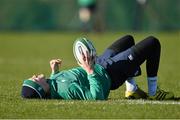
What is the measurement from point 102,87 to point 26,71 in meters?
6.82

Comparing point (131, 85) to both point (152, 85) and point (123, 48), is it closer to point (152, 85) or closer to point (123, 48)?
point (152, 85)

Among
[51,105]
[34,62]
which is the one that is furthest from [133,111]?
[34,62]

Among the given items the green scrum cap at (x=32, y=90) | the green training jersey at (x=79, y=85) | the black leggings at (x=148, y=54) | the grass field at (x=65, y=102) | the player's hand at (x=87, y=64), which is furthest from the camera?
the black leggings at (x=148, y=54)

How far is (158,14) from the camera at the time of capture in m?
34.7

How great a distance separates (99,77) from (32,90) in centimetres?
93

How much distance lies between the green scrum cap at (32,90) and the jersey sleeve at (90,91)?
0.40 meters

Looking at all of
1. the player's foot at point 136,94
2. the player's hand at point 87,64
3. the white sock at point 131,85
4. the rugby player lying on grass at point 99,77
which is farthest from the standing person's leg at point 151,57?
the player's hand at point 87,64

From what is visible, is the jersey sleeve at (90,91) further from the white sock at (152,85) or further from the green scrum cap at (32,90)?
the white sock at (152,85)

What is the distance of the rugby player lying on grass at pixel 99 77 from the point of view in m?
9.50

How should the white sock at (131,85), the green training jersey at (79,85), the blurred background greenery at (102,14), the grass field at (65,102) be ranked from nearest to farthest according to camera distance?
the grass field at (65,102), the green training jersey at (79,85), the white sock at (131,85), the blurred background greenery at (102,14)

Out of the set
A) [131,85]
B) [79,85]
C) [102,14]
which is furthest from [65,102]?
[102,14]

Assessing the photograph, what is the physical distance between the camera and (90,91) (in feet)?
31.3

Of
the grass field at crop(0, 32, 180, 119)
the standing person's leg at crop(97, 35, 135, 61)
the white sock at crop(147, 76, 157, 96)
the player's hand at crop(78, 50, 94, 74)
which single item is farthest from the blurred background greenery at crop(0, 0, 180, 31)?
the player's hand at crop(78, 50, 94, 74)

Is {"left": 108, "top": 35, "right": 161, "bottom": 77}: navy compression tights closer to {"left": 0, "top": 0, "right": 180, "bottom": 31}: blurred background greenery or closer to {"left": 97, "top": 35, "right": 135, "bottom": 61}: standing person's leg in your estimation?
{"left": 97, "top": 35, "right": 135, "bottom": 61}: standing person's leg
